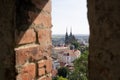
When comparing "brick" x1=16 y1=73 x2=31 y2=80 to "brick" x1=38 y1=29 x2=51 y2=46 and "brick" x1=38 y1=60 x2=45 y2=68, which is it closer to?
"brick" x1=38 y1=60 x2=45 y2=68

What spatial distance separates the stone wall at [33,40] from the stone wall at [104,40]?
2.06 feet

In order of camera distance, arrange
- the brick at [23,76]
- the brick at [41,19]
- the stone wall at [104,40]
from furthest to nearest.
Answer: the brick at [41,19] < the brick at [23,76] < the stone wall at [104,40]

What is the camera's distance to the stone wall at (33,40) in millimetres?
1736

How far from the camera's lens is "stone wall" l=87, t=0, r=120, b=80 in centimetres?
113

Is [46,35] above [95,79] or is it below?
above

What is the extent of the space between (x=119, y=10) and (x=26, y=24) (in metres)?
0.80

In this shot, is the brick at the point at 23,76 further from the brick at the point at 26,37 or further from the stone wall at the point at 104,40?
the stone wall at the point at 104,40

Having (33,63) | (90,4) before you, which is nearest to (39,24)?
(33,63)

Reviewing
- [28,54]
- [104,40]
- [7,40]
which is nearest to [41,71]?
[28,54]

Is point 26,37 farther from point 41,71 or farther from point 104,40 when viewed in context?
point 104,40

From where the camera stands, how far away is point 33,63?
5.92 ft

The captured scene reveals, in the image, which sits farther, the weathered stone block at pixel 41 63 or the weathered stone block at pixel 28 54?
the weathered stone block at pixel 41 63

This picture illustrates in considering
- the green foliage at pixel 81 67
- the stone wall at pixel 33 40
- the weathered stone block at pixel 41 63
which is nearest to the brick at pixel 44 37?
the stone wall at pixel 33 40

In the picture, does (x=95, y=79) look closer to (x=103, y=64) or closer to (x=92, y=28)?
(x=103, y=64)
